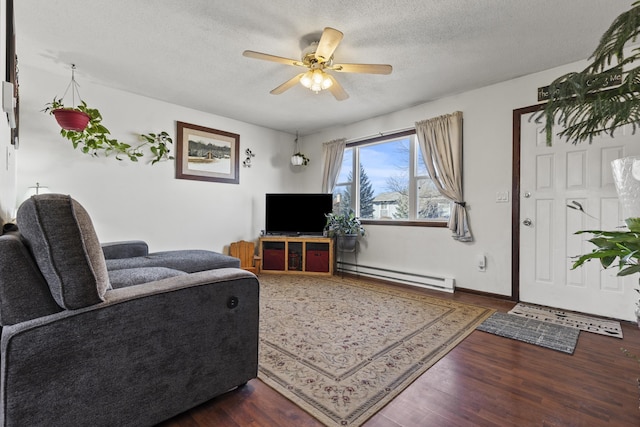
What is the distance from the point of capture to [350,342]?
6.79 ft

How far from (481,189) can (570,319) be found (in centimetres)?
145

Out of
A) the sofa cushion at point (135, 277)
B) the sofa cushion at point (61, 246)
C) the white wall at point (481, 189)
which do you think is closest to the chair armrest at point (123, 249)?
the sofa cushion at point (135, 277)

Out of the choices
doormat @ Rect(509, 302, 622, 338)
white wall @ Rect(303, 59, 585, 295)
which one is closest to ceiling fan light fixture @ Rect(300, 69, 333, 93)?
white wall @ Rect(303, 59, 585, 295)

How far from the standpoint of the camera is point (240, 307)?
1413 millimetres

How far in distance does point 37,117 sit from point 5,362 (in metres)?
3.07

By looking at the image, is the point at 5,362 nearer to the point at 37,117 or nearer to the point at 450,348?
the point at 450,348

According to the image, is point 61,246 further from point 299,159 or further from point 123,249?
point 299,159

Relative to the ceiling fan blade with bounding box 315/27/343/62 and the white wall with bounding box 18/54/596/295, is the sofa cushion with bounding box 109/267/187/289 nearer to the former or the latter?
the ceiling fan blade with bounding box 315/27/343/62

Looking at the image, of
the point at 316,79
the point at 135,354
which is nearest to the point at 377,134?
the point at 316,79

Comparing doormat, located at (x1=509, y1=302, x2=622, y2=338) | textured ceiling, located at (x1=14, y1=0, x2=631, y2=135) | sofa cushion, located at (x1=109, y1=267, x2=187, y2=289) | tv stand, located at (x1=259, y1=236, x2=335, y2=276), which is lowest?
doormat, located at (x1=509, y1=302, x2=622, y2=338)

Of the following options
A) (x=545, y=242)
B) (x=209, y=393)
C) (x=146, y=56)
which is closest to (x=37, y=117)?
(x=146, y=56)

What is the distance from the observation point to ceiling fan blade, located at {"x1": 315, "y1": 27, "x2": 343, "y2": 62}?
1926 mm

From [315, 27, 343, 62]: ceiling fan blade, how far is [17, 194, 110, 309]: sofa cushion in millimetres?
1744

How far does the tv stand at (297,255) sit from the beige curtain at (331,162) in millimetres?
962
